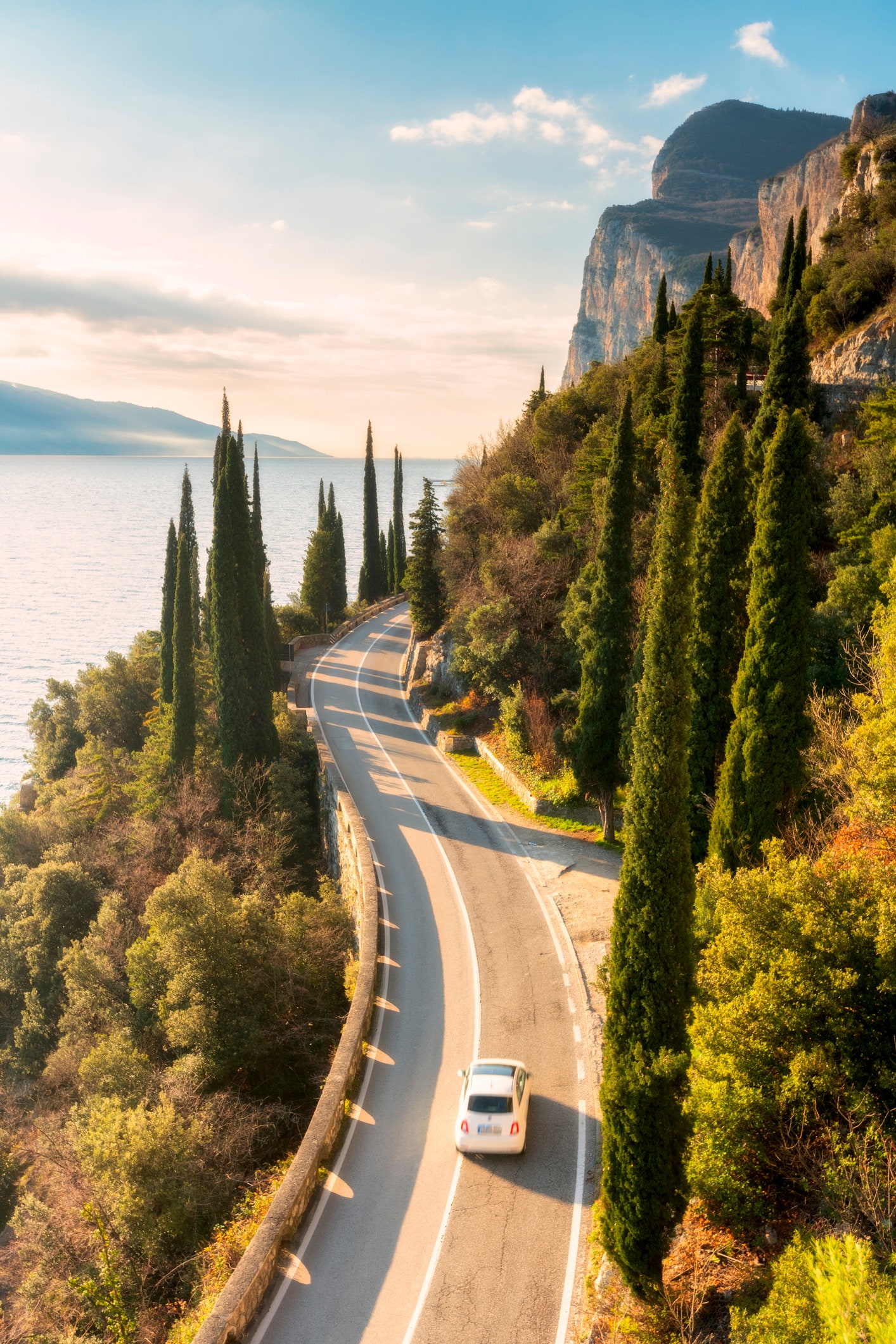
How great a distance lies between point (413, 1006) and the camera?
703 inches

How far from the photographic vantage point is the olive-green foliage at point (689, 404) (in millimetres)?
28659

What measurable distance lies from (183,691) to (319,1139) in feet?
80.4

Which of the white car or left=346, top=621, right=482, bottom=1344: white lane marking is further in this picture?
the white car

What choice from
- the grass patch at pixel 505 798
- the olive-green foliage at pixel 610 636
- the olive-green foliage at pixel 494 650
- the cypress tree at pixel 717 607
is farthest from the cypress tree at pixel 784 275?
the grass patch at pixel 505 798

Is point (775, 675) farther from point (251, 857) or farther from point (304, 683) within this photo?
point (304, 683)

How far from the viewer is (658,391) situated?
116ft

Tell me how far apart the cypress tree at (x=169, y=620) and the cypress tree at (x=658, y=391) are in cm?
2378

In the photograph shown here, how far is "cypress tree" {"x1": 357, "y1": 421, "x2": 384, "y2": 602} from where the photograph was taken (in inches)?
2781

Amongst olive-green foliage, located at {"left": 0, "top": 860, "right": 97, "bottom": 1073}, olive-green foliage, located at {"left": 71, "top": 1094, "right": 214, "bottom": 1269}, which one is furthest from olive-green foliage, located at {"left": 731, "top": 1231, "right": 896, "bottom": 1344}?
olive-green foliage, located at {"left": 0, "top": 860, "right": 97, "bottom": 1073}

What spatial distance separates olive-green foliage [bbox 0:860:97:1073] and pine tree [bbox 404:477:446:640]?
76.3ft

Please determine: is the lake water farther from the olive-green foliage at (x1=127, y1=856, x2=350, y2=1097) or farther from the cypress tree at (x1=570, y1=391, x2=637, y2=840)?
the olive-green foliage at (x1=127, y1=856, x2=350, y2=1097)

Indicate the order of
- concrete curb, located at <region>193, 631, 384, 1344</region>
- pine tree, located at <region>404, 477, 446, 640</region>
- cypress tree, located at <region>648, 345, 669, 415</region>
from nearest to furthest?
concrete curb, located at <region>193, 631, 384, 1344</region>
cypress tree, located at <region>648, 345, 669, 415</region>
pine tree, located at <region>404, 477, 446, 640</region>

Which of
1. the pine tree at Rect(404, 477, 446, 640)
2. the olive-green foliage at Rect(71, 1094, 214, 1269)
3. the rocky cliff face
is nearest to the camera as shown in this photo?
the olive-green foliage at Rect(71, 1094, 214, 1269)

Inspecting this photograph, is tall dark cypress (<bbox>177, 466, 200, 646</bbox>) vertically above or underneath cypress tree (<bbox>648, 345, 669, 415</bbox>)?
underneath
